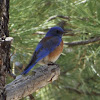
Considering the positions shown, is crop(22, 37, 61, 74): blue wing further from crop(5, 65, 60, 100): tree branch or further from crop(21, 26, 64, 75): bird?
crop(5, 65, 60, 100): tree branch

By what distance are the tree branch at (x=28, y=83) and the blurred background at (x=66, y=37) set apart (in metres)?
0.20

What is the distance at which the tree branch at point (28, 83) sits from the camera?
117 cm

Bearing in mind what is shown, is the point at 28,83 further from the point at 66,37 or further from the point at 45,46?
the point at 66,37

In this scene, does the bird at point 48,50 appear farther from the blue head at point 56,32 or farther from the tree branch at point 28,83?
the tree branch at point 28,83

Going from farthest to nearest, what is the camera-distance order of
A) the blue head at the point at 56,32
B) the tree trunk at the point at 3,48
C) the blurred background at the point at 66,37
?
the blue head at the point at 56,32 → the blurred background at the point at 66,37 → the tree trunk at the point at 3,48

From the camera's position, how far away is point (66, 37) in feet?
8.39

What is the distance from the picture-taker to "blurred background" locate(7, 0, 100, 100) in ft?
6.40

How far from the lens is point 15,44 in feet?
6.70

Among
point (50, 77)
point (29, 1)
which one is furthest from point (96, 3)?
point (50, 77)

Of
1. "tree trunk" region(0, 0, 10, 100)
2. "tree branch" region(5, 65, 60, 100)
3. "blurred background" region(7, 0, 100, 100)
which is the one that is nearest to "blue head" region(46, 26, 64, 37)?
"blurred background" region(7, 0, 100, 100)

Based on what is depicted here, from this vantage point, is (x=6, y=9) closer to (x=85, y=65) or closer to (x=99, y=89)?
(x=85, y=65)

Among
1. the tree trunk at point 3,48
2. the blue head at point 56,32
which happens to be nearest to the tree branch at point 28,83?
the tree trunk at point 3,48

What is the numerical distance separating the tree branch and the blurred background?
7.9 inches

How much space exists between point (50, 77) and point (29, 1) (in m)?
0.88
